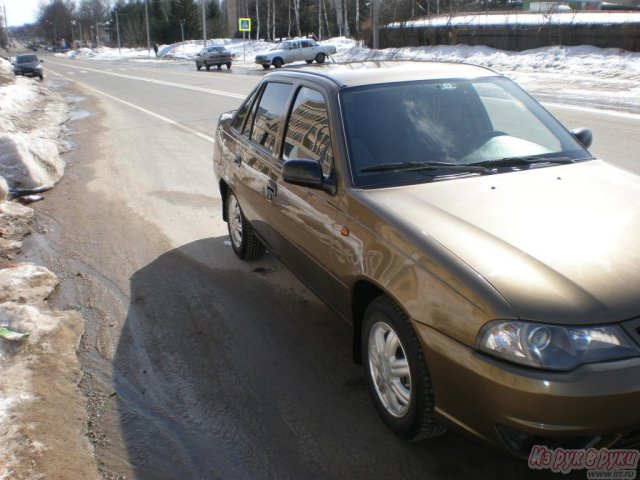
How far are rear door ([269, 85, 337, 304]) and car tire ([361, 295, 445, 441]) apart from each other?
1.79ft

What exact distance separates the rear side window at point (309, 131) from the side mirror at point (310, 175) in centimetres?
11

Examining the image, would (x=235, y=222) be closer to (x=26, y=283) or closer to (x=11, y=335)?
(x=26, y=283)

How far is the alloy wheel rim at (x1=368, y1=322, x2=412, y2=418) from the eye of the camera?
3.00 meters

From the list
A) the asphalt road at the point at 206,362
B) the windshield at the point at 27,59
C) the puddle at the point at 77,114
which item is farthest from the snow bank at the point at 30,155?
the windshield at the point at 27,59

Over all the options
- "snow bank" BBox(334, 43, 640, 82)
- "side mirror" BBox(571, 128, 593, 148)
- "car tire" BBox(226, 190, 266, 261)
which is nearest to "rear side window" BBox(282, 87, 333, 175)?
"car tire" BBox(226, 190, 266, 261)

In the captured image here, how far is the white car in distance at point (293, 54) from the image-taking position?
38875mm

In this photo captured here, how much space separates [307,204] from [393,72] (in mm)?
1101

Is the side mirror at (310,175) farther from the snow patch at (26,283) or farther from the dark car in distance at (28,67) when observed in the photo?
the dark car in distance at (28,67)

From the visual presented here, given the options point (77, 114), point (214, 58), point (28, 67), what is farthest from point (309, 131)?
point (28, 67)

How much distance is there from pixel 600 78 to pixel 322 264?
19.4 metres

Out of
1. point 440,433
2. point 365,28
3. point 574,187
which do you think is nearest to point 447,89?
point 574,187

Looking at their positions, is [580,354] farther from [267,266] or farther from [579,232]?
[267,266]

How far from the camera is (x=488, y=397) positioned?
245 centimetres

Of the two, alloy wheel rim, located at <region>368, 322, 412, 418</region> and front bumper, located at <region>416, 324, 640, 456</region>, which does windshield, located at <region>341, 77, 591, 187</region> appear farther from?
front bumper, located at <region>416, 324, 640, 456</region>
